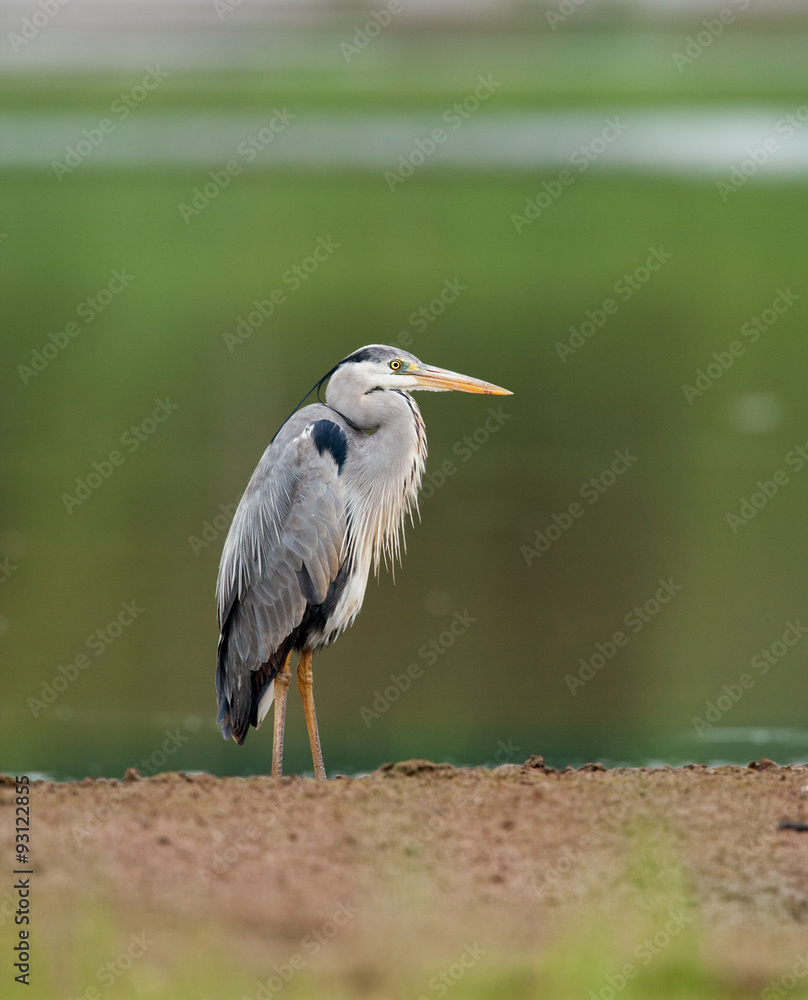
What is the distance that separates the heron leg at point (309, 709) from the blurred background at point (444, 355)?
637 millimetres

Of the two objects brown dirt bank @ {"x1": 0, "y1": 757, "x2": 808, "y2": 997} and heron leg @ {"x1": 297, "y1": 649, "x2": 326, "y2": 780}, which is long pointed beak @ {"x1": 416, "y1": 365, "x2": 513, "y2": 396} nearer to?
heron leg @ {"x1": 297, "y1": 649, "x2": 326, "y2": 780}

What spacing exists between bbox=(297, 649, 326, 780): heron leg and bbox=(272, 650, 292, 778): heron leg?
0.07 m

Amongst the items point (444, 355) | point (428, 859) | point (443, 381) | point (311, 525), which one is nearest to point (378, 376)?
point (443, 381)

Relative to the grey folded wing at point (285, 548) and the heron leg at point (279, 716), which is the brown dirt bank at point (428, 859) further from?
the grey folded wing at point (285, 548)

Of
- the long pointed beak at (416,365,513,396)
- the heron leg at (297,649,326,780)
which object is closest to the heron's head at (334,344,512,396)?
the long pointed beak at (416,365,513,396)

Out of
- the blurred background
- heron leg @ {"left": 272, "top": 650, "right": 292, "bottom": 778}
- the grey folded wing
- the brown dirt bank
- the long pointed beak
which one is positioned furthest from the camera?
the blurred background

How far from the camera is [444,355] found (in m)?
18.1

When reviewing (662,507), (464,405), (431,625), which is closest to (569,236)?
(464,405)

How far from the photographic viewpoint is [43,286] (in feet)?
73.7

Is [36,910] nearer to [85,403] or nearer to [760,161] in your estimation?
[85,403]

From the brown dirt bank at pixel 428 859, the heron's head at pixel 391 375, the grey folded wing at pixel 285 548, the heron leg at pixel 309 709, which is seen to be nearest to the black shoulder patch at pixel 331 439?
the grey folded wing at pixel 285 548

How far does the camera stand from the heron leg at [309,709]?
6.36 meters

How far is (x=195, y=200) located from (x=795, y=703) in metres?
20.9

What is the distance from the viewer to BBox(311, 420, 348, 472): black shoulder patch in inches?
267
